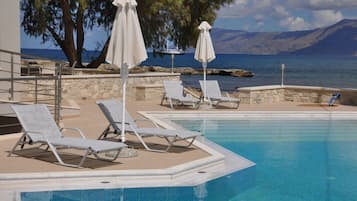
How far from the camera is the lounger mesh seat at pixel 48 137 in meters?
7.62

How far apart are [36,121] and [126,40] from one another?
1.87 meters

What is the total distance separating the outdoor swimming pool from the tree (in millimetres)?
10893

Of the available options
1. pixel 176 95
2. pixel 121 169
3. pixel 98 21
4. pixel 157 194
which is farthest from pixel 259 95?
pixel 157 194

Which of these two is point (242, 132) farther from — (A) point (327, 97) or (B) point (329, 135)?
(A) point (327, 97)

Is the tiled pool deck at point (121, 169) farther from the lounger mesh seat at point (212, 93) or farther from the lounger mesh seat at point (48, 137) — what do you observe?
the lounger mesh seat at point (212, 93)

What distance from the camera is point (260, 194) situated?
7.44 m

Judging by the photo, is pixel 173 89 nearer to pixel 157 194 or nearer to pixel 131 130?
pixel 131 130

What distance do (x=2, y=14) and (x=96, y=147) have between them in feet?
30.0

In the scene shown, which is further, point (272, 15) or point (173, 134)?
point (272, 15)

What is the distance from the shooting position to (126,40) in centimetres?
895

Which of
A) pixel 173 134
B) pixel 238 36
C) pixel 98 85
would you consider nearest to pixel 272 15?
pixel 238 36

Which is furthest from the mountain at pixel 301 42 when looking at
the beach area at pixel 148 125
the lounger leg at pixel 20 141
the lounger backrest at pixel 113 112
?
the lounger leg at pixel 20 141

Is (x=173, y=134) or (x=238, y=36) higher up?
(x=238, y=36)

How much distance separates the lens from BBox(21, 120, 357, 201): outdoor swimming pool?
276 inches
